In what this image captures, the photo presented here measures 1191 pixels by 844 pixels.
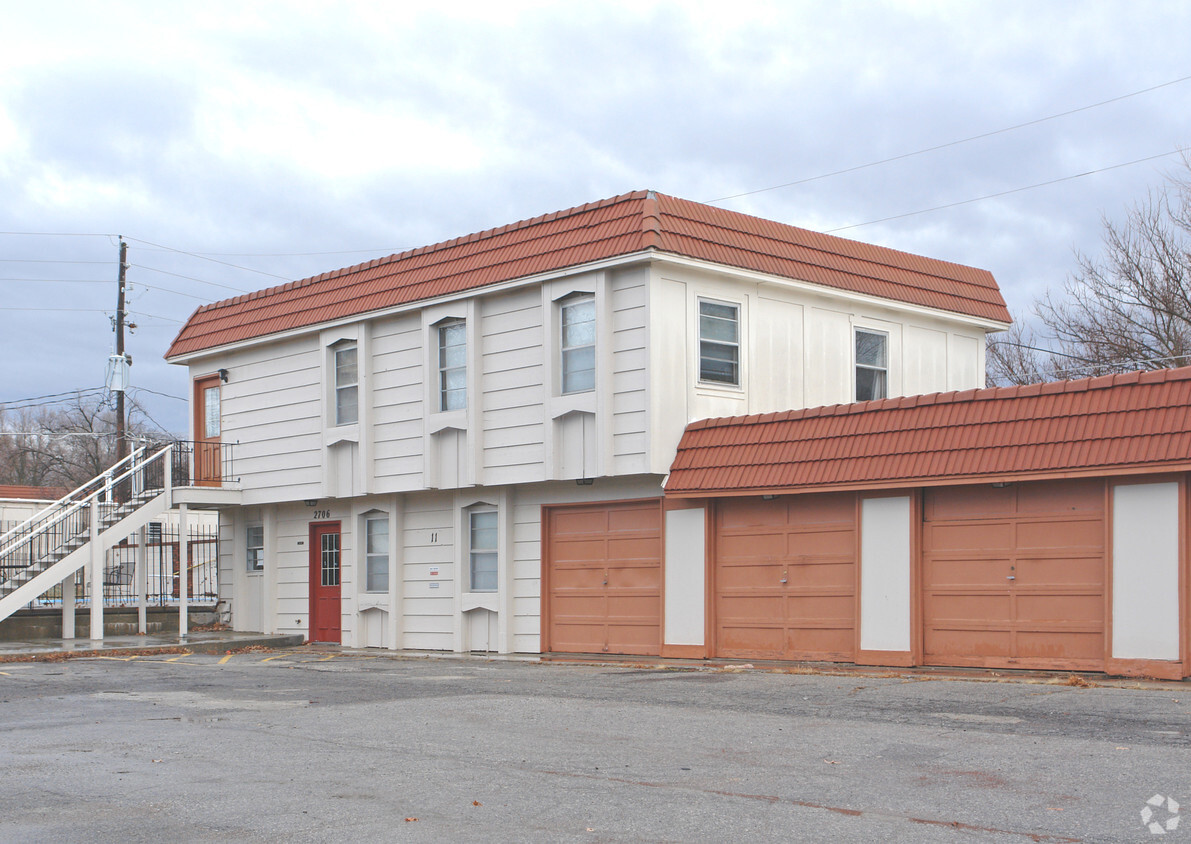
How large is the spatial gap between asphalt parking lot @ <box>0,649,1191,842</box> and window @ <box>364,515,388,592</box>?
27.4ft

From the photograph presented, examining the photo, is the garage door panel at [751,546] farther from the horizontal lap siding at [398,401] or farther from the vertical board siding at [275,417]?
the vertical board siding at [275,417]

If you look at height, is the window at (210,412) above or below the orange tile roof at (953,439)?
above

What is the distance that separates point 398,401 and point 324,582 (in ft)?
14.7

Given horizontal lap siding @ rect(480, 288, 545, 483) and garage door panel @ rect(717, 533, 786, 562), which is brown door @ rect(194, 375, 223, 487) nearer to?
horizontal lap siding @ rect(480, 288, 545, 483)

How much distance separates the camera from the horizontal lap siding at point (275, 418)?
2416cm

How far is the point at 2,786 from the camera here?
27.6 ft

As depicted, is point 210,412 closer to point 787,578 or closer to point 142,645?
point 142,645

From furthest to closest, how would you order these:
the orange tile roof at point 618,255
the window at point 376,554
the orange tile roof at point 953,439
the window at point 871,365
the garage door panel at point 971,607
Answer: the window at point 376,554 → the window at point 871,365 → the orange tile roof at point 618,255 → the garage door panel at point 971,607 → the orange tile roof at point 953,439

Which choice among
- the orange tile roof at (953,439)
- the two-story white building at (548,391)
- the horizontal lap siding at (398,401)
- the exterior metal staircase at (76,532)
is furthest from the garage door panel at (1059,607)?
the exterior metal staircase at (76,532)

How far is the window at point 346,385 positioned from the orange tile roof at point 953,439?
7.45 metres

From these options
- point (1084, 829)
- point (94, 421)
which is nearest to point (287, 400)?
point (1084, 829)

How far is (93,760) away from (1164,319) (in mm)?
28219

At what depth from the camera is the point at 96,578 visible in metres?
23.4

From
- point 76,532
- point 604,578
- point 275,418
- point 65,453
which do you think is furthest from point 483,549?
point 65,453
